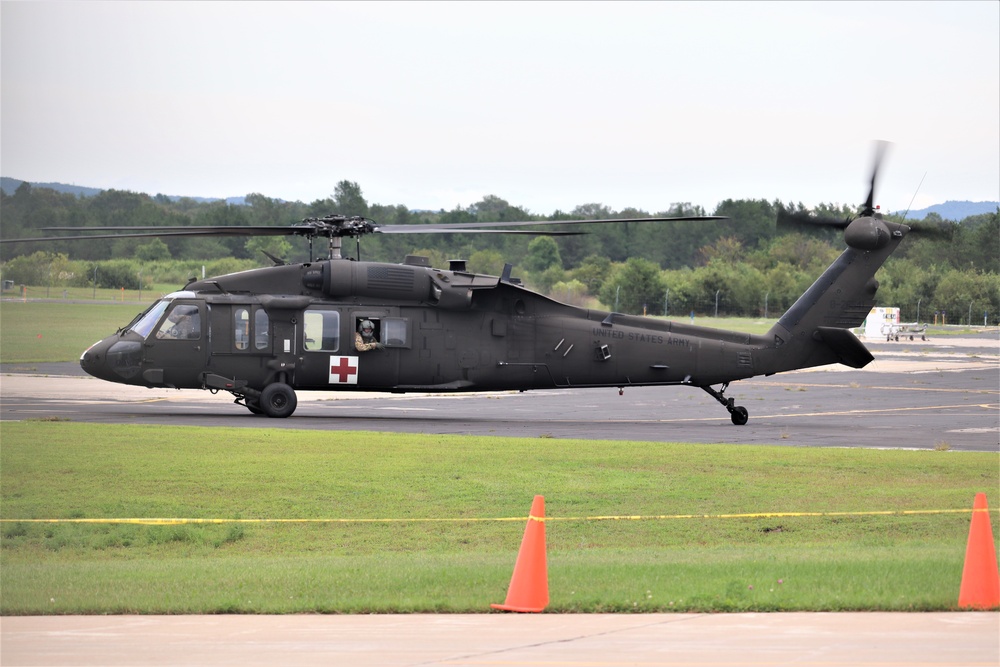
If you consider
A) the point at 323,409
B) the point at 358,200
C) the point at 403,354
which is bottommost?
the point at 323,409

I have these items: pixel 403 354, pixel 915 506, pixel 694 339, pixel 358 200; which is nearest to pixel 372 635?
pixel 915 506

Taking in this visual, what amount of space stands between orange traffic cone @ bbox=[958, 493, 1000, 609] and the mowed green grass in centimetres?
21

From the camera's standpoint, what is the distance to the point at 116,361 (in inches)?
968

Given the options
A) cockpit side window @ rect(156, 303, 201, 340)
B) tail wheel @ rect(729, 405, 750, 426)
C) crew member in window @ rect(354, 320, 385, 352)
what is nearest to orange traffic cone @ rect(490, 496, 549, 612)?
crew member in window @ rect(354, 320, 385, 352)

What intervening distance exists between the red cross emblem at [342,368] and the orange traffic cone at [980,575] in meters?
17.8

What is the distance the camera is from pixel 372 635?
8.17 m

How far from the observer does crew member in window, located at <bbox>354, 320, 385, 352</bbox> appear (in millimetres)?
25406

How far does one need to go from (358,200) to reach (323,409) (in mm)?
51170

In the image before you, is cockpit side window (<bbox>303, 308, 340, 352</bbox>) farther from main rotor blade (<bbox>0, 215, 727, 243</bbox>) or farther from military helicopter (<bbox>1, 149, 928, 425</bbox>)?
main rotor blade (<bbox>0, 215, 727, 243</bbox>)

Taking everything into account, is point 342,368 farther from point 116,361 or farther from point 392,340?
point 116,361

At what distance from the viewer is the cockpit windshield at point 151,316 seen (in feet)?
81.6

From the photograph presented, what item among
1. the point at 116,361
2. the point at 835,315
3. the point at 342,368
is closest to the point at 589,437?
the point at 342,368

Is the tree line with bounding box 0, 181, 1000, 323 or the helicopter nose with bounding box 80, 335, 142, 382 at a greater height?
the tree line with bounding box 0, 181, 1000, 323

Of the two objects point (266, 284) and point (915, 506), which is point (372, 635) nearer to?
point (915, 506)
